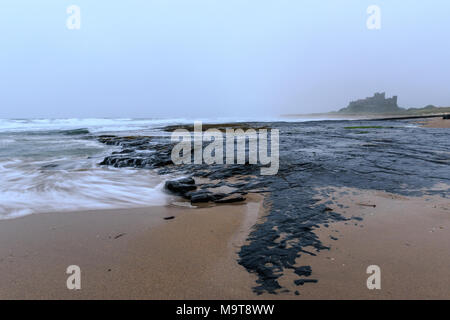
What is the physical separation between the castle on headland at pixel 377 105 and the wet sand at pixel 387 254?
11919 centimetres

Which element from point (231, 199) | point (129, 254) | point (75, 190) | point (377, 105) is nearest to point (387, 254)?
point (231, 199)

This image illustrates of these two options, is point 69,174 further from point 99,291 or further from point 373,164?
point 373,164

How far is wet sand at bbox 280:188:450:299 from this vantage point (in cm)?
149

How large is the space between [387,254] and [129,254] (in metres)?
2.08

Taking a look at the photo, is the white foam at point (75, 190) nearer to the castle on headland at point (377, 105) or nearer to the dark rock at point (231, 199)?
the dark rock at point (231, 199)

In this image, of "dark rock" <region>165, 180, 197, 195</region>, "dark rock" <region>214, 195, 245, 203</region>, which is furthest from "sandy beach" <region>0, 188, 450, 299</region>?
"dark rock" <region>165, 180, 197, 195</region>

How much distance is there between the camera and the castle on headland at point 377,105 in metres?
104

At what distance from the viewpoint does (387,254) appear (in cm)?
188

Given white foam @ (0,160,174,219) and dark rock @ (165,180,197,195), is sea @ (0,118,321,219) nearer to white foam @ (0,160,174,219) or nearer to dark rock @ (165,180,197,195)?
white foam @ (0,160,174,219)

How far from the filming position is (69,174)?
5598mm

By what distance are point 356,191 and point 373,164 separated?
2.23 metres

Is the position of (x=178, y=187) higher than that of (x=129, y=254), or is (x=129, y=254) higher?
(x=178, y=187)

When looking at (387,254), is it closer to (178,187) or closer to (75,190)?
(178,187)
